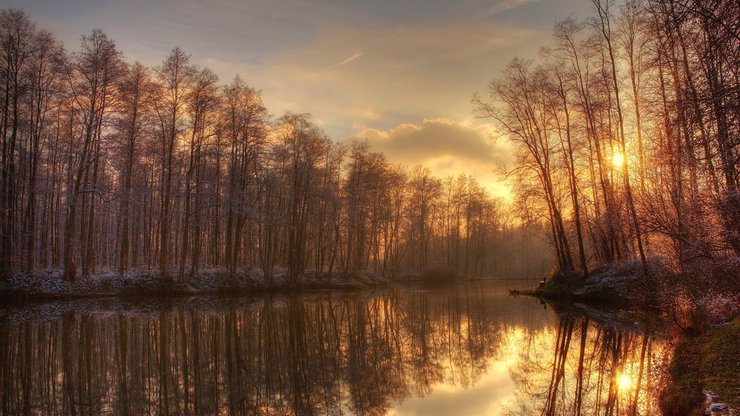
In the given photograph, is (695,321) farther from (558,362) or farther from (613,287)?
(613,287)

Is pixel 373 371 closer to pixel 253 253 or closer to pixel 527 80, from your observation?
pixel 527 80

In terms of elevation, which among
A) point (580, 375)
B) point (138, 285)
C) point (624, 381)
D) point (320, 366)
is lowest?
point (320, 366)

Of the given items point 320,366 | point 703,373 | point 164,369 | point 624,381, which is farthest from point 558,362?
point 164,369

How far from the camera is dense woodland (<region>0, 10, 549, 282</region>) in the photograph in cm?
2547

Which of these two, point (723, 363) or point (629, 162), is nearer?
point (723, 363)

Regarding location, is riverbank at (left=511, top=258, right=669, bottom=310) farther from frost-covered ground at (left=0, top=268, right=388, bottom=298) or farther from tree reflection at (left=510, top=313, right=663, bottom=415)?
frost-covered ground at (left=0, top=268, right=388, bottom=298)

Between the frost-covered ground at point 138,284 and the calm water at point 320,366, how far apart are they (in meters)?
6.15

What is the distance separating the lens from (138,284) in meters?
28.1

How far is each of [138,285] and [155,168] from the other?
1998cm

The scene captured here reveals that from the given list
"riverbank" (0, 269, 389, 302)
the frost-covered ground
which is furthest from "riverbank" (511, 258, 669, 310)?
the frost-covered ground

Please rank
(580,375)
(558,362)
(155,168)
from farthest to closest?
(155,168)
(558,362)
(580,375)

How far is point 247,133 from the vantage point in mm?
34656

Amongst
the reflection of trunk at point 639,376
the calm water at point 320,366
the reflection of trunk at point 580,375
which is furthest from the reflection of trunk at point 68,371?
the reflection of trunk at point 639,376

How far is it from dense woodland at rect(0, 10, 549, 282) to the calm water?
11289 mm
